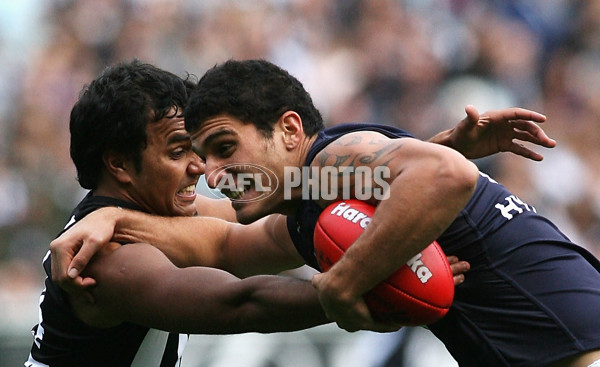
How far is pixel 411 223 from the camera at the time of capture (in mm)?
3393

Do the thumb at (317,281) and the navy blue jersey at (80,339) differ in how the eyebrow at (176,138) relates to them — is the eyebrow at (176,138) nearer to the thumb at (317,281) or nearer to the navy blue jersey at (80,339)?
the navy blue jersey at (80,339)

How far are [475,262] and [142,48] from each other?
6369 mm

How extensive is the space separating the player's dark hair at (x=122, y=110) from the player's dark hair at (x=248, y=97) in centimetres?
56

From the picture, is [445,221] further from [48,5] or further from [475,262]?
[48,5]

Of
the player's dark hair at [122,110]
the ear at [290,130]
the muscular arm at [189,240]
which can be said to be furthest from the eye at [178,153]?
the ear at [290,130]

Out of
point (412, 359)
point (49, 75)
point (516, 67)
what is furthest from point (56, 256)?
point (516, 67)

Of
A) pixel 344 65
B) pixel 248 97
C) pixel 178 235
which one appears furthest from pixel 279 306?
pixel 344 65

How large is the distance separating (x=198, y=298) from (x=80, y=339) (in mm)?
814

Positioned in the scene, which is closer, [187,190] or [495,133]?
[495,133]

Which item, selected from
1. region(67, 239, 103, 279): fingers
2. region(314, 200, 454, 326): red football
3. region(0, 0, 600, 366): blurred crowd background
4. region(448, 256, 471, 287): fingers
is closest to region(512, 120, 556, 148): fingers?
region(448, 256, 471, 287): fingers

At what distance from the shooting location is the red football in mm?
3539

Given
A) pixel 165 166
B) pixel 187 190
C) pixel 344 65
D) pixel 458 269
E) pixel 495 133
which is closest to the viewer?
pixel 458 269

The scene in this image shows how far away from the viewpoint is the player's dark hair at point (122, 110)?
459cm

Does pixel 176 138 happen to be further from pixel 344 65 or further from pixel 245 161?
pixel 344 65
